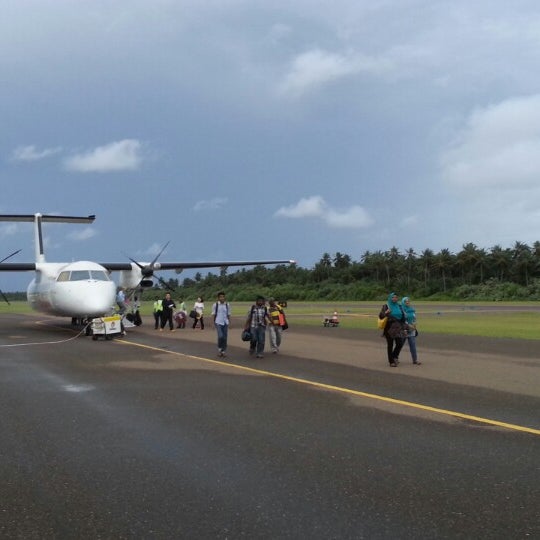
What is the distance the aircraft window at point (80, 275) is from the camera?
931 inches

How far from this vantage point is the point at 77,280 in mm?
23516

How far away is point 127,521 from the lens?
4.24 m

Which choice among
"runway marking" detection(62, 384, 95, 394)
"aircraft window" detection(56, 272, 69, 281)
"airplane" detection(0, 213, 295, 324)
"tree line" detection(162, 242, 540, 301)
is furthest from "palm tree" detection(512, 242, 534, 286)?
"runway marking" detection(62, 384, 95, 394)

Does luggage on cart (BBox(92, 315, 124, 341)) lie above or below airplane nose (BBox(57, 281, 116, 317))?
below

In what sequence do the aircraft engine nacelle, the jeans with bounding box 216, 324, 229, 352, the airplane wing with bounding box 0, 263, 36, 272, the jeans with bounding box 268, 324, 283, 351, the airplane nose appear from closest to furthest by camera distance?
the jeans with bounding box 216, 324, 229, 352
the jeans with bounding box 268, 324, 283, 351
the airplane nose
the airplane wing with bounding box 0, 263, 36, 272
the aircraft engine nacelle

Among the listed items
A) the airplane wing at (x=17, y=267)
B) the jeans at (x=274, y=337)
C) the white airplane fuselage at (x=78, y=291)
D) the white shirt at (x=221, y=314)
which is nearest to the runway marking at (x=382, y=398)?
the white shirt at (x=221, y=314)

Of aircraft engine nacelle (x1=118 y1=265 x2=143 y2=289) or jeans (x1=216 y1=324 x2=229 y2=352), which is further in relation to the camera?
aircraft engine nacelle (x1=118 y1=265 x2=143 y2=289)

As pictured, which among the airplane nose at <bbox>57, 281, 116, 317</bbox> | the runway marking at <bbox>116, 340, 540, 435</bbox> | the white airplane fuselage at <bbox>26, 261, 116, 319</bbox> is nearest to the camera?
the runway marking at <bbox>116, 340, 540, 435</bbox>

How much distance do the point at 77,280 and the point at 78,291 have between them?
84 centimetres

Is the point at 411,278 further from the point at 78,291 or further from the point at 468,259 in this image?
the point at 78,291

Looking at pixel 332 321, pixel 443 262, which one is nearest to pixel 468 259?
pixel 443 262

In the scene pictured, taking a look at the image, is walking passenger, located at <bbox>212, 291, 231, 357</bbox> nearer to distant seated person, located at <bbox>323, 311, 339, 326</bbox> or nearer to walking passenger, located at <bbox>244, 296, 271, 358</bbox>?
walking passenger, located at <bbox>244, 296, 271, 358</bbox>

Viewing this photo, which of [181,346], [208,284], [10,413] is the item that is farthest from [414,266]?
[10,413]

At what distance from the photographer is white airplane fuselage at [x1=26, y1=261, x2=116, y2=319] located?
887 inches
